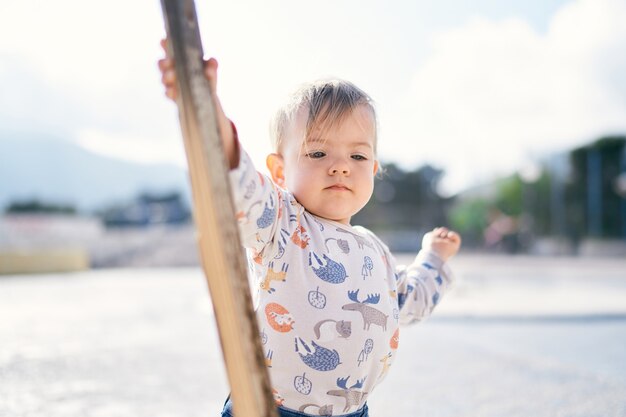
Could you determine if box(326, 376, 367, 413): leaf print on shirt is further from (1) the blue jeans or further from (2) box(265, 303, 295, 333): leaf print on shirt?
(2) box(265, 303, 295, 333): leaf print on shirt

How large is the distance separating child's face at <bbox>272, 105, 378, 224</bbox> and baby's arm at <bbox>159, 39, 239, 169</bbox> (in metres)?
0.39

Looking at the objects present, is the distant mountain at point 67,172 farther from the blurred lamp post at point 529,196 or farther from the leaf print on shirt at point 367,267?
the leaf print on shirt at point 367,267

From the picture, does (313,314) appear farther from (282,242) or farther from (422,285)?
(422,285)

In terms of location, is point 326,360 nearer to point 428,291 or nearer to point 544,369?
point 428,291

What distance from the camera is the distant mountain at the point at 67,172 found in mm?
55812

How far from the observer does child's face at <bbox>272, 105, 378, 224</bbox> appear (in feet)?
4.55

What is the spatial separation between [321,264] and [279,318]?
14 cm

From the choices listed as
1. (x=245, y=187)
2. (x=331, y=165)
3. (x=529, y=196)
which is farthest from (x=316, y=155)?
(x=529, y=196)

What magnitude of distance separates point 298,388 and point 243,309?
20.5 inches

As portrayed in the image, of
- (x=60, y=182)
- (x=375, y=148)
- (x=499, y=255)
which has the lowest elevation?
(x=499, y=255)

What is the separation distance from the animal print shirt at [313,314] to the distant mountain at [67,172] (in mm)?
38861

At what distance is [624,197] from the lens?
71.9 feet

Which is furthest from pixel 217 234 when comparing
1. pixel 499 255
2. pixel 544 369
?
pixel 499 255

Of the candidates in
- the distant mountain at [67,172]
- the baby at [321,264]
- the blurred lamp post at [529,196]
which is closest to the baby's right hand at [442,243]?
the baby at [321,264]
